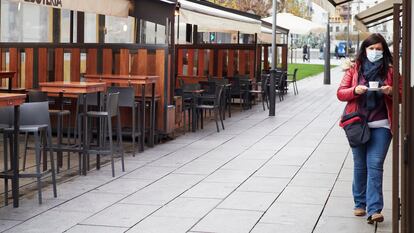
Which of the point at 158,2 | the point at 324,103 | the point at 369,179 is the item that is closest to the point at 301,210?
the point at 369,179

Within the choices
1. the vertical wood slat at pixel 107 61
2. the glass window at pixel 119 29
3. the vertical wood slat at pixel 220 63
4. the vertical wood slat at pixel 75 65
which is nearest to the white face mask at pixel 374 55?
the vertical wood slat at pixel 107 61

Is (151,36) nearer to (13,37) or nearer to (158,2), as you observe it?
(13,37)

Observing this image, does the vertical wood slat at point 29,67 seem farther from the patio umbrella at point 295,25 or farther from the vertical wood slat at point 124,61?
the patio umbrella at point 295,25

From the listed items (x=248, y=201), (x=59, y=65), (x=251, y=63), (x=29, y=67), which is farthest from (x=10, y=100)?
(x=251, y=63)

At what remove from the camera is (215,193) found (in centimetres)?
802

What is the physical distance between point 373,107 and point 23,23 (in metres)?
10.9

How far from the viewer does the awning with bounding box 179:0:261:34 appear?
1337 centimetres

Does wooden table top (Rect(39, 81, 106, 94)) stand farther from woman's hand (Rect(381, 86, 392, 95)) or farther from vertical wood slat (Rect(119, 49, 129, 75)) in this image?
woman's hand (Rect(381, 86, 392, 95))

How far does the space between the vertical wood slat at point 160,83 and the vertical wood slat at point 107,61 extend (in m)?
0.91

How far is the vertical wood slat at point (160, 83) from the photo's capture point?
1225 cm

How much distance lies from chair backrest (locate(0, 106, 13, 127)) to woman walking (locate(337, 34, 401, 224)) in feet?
11.3

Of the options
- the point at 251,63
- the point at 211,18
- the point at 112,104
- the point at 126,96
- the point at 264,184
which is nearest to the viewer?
the point at 264,184

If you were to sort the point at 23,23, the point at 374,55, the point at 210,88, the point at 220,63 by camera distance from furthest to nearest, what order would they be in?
the point at 220,63
the point at 23,23
the point at 210,88
the point at 374,55

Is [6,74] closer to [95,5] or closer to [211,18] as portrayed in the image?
[95,5]
